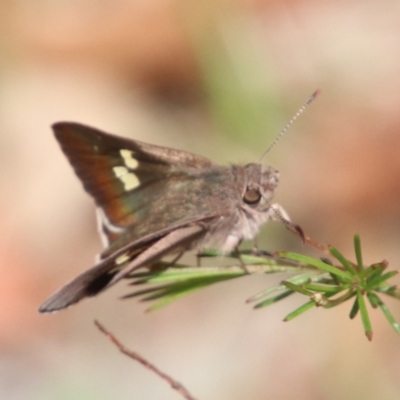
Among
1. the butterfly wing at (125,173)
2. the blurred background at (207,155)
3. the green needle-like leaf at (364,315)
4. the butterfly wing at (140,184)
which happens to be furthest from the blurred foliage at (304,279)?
the blurred background at (207,155)

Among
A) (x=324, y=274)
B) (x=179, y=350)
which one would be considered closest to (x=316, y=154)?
(x=179, y=350)

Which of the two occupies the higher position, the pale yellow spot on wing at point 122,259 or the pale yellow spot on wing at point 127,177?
the pale yellow spot on wing at point 127,177

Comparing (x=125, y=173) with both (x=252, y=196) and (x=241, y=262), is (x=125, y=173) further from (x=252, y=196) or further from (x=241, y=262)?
(x=241, y=262)

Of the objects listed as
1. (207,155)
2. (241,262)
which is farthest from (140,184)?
(207,155)

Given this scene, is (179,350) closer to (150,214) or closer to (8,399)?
(8,399)

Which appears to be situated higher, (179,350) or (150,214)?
(150,214)

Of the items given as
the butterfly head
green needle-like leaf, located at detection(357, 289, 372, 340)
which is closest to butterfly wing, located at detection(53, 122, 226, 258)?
the butterfly head

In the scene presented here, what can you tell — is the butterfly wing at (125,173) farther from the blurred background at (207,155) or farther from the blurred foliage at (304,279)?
the blurred background at (207,155)
